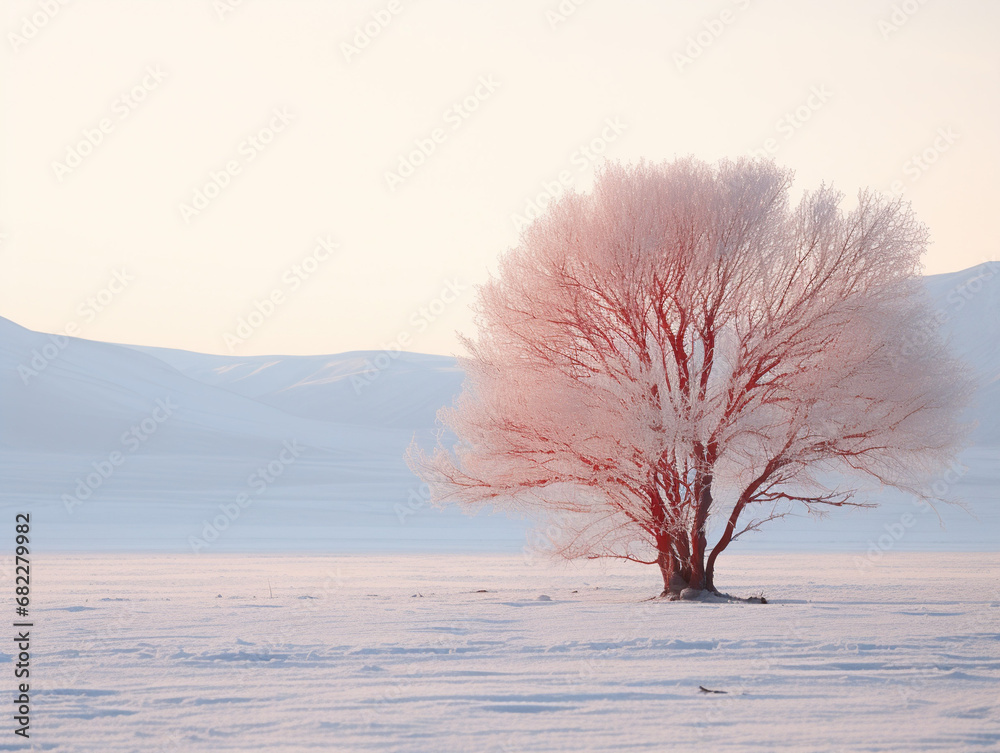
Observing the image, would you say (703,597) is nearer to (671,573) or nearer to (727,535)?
(671,573)

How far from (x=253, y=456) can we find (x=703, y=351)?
77263 mm

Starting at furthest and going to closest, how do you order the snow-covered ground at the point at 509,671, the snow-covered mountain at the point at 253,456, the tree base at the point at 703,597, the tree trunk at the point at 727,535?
the snow-covered mountain at the point at 253,456, the tree trunk at the point at 727,535, the tree base at the point at 703,597, the snow-covered ground at the point at 509,671

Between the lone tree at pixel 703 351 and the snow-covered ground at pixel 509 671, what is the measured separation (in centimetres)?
186

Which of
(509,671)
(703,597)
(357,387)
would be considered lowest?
(509,671)

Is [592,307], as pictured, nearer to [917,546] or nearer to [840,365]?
[840,365]

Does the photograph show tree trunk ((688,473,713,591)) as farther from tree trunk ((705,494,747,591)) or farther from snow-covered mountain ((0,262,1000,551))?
snow-covered mountain ((0,262,1000,551))

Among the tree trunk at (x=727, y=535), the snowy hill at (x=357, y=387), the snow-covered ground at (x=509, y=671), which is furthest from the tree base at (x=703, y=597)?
the snowy hill at (x=357, y=387)

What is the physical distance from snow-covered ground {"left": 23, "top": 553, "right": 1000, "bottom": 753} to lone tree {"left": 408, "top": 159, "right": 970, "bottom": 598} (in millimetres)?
1864

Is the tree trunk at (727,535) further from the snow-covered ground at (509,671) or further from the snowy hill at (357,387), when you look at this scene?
the snowy hill at (357,387)

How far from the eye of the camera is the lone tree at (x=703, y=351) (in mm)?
14008

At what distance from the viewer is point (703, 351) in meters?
15.2

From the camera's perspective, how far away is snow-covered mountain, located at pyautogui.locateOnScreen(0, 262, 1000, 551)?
39.3 meters

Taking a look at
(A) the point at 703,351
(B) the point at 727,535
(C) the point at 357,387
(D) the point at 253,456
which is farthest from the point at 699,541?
(C) the point at 357,387

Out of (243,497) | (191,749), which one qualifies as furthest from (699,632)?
(243,497)
